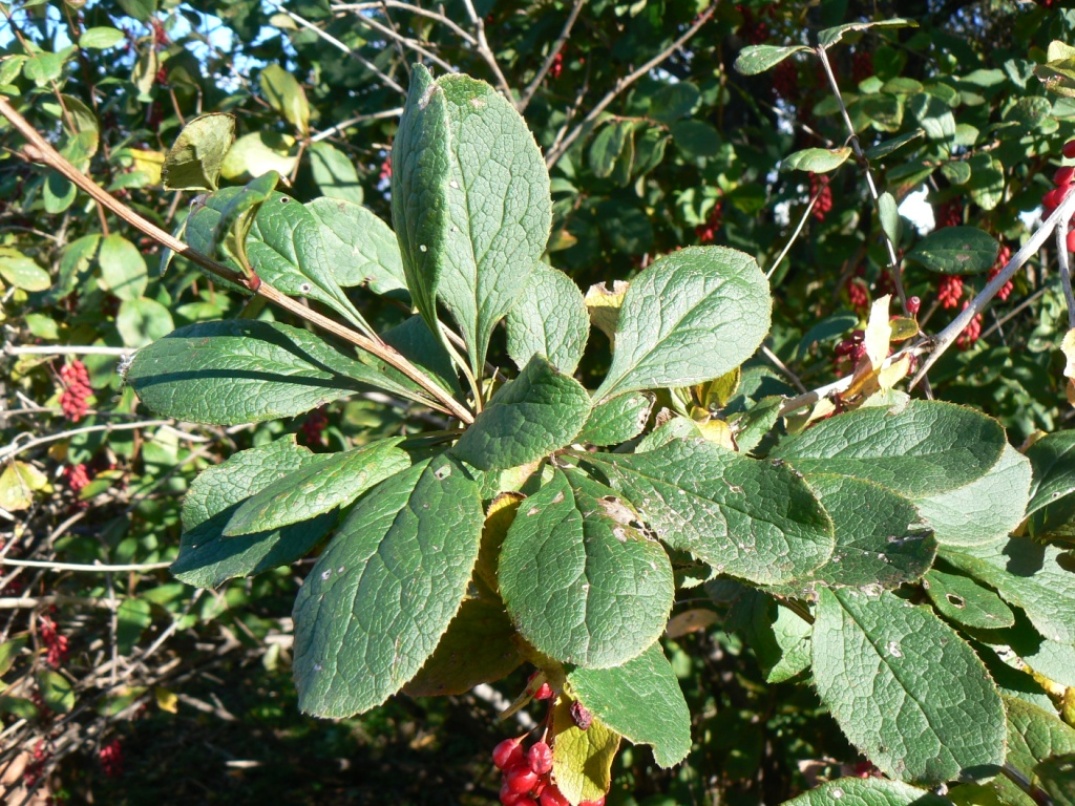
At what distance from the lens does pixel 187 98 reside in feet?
A: 6.94

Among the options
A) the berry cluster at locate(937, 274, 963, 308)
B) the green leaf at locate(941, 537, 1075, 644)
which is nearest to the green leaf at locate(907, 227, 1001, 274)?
the green leaf at locate(941, 537, 1075, 644)

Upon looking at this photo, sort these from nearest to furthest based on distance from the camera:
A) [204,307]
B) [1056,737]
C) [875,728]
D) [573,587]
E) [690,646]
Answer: [573,587] → [875,728] → [1056,737] → [204,307] → [690,646]

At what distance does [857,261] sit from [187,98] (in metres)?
1.57

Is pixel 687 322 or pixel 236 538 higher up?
pixel 687 322

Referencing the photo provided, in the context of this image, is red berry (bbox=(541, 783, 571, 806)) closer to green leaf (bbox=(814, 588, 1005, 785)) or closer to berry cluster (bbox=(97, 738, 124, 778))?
green leaf (bbox=(814, 588, 1005, 785))

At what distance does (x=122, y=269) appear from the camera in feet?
5.61

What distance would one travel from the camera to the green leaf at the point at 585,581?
1.79 feet

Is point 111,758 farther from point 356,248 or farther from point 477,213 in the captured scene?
point 477,213

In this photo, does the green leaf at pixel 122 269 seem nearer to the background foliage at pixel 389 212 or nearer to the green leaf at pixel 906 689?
the background foliage at pixel 389 212

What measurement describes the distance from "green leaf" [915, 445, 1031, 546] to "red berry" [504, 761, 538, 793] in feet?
1.35

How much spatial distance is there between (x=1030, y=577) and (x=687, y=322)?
1.30ft

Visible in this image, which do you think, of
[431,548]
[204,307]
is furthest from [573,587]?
[204,307]

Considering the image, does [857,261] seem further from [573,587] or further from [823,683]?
[573,587]

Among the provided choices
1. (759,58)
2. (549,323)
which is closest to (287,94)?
(759,58)
